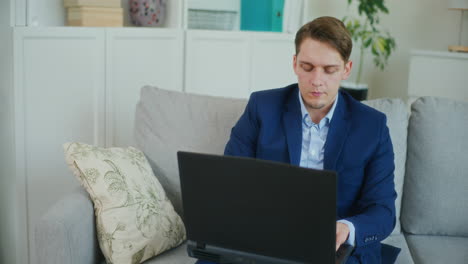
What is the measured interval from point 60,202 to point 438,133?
127 centimetres

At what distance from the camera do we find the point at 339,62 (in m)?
1.80

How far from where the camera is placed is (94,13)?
279 centimetres

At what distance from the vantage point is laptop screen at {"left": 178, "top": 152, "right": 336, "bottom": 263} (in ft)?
4.63

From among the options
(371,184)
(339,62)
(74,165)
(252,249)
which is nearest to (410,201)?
(371,184)

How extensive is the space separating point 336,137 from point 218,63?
5.11ft

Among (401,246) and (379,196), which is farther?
(401,246)

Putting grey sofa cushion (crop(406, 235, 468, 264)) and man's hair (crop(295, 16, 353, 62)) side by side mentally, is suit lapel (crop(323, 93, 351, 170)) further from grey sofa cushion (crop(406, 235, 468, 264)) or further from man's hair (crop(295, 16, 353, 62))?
grey sofa cushion (crop(406, 235, 468, 264))

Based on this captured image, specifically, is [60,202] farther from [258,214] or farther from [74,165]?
[258,214]

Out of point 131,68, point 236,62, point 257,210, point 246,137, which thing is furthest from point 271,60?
point 257,210

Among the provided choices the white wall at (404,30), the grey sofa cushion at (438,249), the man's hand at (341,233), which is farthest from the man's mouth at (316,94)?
A: the white wall at (404,30)

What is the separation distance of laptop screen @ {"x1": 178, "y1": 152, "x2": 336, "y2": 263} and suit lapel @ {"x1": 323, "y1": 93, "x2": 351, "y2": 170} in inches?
16.8

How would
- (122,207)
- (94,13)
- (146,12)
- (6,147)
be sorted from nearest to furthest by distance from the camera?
(122,207)
(6,147)
(94,13)
(146,12)

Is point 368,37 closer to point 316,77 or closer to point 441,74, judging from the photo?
point 441,74

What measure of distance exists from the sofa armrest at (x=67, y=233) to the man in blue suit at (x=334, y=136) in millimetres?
483
